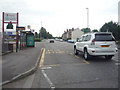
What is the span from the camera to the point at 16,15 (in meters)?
20.4

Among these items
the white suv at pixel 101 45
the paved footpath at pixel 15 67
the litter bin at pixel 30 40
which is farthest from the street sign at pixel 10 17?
the white suv at pixel 101 45

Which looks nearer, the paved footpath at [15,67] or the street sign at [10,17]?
the paved footpath at [15,67]

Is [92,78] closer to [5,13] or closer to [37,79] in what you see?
[37,79]

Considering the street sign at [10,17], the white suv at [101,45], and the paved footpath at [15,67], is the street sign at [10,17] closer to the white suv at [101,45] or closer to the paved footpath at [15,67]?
the paved footpath at [15,67]

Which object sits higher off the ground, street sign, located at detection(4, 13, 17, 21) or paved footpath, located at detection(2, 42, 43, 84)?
street sign, located at detection(4, 13, 17, 21)

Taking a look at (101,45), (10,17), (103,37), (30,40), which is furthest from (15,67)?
(30,40)

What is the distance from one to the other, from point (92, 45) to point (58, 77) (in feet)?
15.1

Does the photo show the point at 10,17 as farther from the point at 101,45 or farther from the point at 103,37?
the point at 101,45

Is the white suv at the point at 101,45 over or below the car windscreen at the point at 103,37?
below

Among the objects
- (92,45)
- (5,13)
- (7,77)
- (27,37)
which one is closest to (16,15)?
(5,13)

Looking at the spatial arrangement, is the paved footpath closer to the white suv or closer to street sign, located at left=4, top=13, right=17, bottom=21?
the white suv

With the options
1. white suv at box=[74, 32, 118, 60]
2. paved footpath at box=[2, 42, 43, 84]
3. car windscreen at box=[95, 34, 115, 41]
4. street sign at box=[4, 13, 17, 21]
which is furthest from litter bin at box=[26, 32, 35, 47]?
car windscreen at box=[95, 34, 115, 41]

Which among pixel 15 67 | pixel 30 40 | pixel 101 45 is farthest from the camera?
pixel 30 40

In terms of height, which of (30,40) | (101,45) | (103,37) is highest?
(103,37)
